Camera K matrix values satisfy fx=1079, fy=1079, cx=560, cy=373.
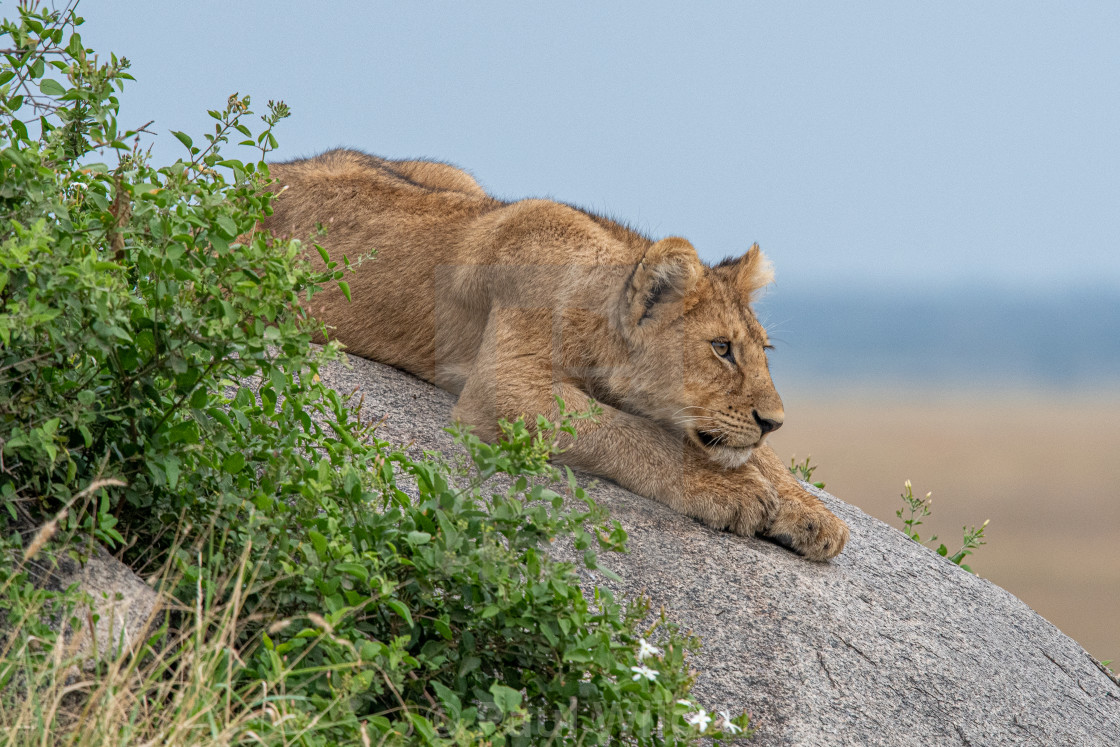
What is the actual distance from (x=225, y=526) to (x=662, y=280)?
2.94m

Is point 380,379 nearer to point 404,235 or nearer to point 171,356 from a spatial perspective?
point 404,235

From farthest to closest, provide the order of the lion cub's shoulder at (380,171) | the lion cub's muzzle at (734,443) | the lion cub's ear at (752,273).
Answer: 1. the lion cub's shoulder at (380,171)
2. the lion cub's ear at (752,273)
3. the lion cub's muzzle at (734,443)

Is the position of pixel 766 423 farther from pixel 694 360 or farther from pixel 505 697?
pixel 505 697

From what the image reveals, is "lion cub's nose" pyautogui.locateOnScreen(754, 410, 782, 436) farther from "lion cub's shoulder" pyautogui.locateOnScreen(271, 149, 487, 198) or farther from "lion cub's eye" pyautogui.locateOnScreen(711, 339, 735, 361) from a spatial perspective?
"lion cub's shoulder" pyautogui.locateOnScreen(271, 149, 487, 198)

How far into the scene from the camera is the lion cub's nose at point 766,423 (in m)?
5.71

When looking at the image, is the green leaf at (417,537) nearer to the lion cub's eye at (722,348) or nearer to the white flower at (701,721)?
the white flower at (701,721)

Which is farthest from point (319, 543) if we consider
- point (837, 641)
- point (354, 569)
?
point (837, 641)

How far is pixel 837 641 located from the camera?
17.0ft

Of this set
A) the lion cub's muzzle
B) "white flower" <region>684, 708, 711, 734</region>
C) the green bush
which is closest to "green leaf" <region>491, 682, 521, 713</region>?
the green bush

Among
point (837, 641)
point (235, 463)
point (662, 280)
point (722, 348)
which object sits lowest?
point (235, 463)

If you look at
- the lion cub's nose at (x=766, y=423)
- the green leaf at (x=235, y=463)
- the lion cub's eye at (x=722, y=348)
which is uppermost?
the lion cub's eye at (x=722, y=348)

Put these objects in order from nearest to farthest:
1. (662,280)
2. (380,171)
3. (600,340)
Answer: (662,280), (600,340), (380,171)

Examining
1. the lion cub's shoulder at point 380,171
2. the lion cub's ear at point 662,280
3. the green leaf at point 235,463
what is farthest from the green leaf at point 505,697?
the lion cub's shoulder at point 380,171

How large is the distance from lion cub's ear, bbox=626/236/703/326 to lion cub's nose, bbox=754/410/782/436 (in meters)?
0.71
